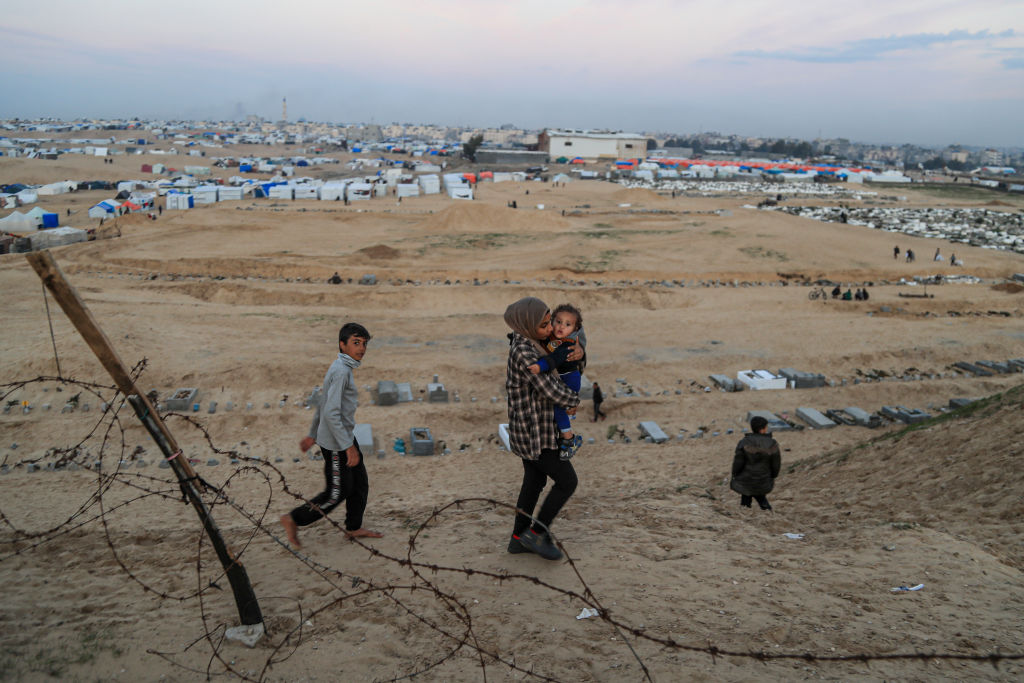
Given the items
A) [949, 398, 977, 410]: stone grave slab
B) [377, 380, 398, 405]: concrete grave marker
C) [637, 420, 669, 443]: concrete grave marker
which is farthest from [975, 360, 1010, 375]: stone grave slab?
[377, 380, 398, 405]: concrete grave marker

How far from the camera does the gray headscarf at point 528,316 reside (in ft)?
13.5

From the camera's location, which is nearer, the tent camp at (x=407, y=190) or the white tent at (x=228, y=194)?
the white tent at (x=228, y=194)

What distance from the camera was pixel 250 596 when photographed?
155 inches

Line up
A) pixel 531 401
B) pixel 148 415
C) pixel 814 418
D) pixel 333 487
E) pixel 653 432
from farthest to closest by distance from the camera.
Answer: pixel 814 418
pixel 653 432
pixel 333 487
pixel 531 401
pixel 148 415

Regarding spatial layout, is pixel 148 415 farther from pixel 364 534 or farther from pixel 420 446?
pixel 420 446

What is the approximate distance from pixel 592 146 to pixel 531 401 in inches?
3943

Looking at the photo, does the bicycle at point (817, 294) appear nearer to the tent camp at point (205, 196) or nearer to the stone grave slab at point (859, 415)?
the stone grave slab at point (859, 415)

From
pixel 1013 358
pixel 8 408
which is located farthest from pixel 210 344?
pixel 1013 358

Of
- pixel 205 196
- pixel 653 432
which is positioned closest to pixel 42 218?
pixel 205 196

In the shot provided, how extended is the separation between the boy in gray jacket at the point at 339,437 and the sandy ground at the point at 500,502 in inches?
12.2

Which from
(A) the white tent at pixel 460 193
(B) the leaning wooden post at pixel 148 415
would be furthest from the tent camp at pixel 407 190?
(B) the leaning wooden post at pixel 148 415

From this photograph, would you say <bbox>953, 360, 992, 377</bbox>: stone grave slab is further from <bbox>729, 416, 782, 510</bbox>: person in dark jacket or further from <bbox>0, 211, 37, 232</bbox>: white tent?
<bbox>0, 211, 37, 232</bbox>: white tent

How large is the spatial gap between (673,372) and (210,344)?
10.5 meters

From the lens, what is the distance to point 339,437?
4.82 meters
